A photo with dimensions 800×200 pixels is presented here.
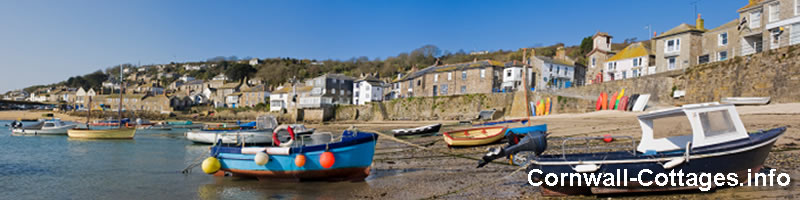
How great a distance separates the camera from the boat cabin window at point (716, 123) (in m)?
7.76

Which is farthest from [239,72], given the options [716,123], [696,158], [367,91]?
[696,158]

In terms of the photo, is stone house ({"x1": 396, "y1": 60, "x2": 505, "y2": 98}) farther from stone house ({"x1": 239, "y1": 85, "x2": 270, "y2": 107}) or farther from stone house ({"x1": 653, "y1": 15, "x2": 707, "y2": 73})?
stone house ({"x1": 239, "y1": 85, "x2": 270, "y2": 107})

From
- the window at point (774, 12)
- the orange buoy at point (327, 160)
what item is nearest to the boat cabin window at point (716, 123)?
the orange buoy at point (327, 160)

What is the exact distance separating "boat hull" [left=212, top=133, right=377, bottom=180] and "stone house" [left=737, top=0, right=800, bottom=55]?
2612cm

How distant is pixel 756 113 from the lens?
1814cm

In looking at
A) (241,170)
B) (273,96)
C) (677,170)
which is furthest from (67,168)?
(273,96)

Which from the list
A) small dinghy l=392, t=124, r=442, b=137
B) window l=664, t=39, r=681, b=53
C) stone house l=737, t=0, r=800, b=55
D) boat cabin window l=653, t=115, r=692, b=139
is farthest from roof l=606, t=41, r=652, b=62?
boat cabin window l=653, t=115, r=692, b=139

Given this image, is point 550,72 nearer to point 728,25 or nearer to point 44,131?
point 728,25

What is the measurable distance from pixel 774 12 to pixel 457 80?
30.1 meters

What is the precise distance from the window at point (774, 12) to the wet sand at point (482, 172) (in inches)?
442

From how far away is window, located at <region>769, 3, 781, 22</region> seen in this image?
26339mm

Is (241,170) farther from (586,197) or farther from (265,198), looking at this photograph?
(586,197)

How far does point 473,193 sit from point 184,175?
1091 centimetres

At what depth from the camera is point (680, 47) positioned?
3575cm
